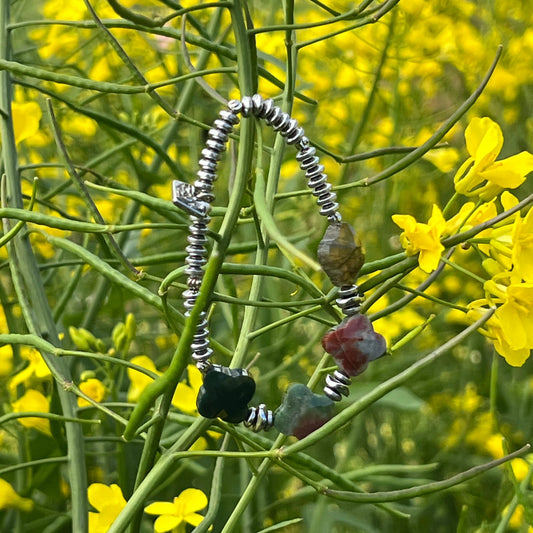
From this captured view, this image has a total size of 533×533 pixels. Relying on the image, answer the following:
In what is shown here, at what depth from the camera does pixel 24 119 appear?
47cm

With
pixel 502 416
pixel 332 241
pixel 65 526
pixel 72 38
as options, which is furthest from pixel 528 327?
pixel 72 38

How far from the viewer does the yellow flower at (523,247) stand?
1.05ft

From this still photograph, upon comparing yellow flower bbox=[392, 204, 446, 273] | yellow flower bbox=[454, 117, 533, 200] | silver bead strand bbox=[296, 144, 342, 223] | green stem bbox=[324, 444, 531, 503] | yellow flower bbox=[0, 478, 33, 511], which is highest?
yellow flower bbox=[454, 117, 533, 200]

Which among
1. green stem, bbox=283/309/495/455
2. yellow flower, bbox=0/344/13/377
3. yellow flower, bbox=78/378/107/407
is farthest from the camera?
yellow flower, bbox=0/344/13/377

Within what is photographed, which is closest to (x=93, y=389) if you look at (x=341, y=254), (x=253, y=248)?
(x=253, y=248)

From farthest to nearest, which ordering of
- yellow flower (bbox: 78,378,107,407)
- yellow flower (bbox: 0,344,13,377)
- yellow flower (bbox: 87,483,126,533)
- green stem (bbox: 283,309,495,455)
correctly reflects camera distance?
1. yellow flower (bbox: 0,344,13,377)
2. yellow flower (bbox: 78,378,107,407)
3. yellow flower (bbox: 87,483,126,533)
4. green stem (bbox: 283,309,495,455)

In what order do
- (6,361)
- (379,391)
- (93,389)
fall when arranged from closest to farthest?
(379,391) → (93,389) → (6,361)

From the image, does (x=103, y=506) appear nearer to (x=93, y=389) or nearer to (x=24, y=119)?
(x=93, y=389)

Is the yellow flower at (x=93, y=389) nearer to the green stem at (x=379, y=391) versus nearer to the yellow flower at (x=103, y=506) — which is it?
the yellow flower at (x=103, y=506)

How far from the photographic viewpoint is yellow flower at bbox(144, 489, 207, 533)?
1.30 ft

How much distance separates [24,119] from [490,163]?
28 centimetres

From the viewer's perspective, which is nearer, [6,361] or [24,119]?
[24,119]

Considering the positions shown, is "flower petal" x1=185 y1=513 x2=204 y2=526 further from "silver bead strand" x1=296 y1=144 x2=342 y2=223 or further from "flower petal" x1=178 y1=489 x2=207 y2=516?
"silver bead strand" x1=296 y1=144 x2=342 y2=223

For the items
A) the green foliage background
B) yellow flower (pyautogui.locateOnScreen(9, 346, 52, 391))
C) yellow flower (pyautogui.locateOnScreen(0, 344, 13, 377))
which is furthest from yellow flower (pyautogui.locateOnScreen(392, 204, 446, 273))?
yellow flower (pyautogui.locateOnScreen(0, 344, 13, 377))
